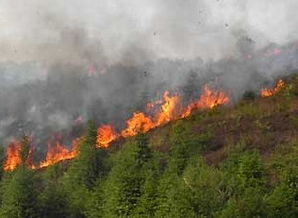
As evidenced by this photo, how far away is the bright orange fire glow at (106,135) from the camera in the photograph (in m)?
156

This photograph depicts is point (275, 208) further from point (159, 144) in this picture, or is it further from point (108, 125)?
point (108, 125)

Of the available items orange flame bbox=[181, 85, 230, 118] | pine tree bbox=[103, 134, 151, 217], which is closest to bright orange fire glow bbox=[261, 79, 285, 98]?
orange flame bbox=[181, 85, 230, 118]

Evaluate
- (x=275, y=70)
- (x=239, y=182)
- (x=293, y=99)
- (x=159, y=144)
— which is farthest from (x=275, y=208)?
(x=275, y=70)

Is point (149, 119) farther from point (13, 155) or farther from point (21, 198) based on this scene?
point (21, 198)

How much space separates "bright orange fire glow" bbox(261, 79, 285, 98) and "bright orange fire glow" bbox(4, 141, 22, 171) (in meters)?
61.4

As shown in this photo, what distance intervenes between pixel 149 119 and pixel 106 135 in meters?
13.6

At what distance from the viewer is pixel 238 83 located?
17288 centimetres

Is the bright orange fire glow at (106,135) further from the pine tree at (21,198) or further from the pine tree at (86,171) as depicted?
the pine tree at (21,198)

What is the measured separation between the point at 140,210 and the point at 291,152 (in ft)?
144

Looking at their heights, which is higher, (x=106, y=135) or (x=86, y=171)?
(x=106, y=135)

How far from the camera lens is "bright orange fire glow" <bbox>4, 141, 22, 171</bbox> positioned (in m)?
155

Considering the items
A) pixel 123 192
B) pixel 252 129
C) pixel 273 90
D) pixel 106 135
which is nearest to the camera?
pixel 123 192

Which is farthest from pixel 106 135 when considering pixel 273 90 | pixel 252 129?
pixel 273 90

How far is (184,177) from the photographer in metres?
80.9
